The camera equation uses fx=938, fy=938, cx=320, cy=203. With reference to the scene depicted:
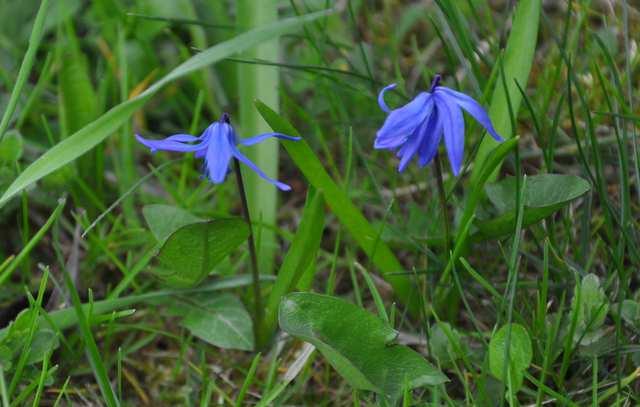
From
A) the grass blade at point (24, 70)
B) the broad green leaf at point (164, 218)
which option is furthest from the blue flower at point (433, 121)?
the grass blade at point (24, 70)

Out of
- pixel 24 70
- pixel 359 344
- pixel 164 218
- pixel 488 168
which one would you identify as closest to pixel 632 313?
pixel 488 168

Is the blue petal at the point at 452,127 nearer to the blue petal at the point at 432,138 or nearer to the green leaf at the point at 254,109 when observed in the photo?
the blue petal at the point at 432,138

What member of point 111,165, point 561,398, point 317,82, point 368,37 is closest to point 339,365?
point 561,398

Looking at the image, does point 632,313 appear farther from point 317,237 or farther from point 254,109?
point 254,109

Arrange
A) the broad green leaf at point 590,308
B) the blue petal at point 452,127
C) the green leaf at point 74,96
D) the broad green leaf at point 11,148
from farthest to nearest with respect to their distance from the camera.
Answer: the green leaf at point 74,96, the broad green leaf at point 11,148, the broad green leaf at point 590,308, the blue petal at point 452,127

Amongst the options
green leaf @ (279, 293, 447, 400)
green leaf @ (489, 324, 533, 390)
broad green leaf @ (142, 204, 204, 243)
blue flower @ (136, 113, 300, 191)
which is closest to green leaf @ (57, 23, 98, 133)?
broad green leaf @ (142, 204, 204, 243)

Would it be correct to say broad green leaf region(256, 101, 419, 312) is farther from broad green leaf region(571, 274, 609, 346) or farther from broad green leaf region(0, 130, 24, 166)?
broad green leaf region(0, 130, 24, 166)
